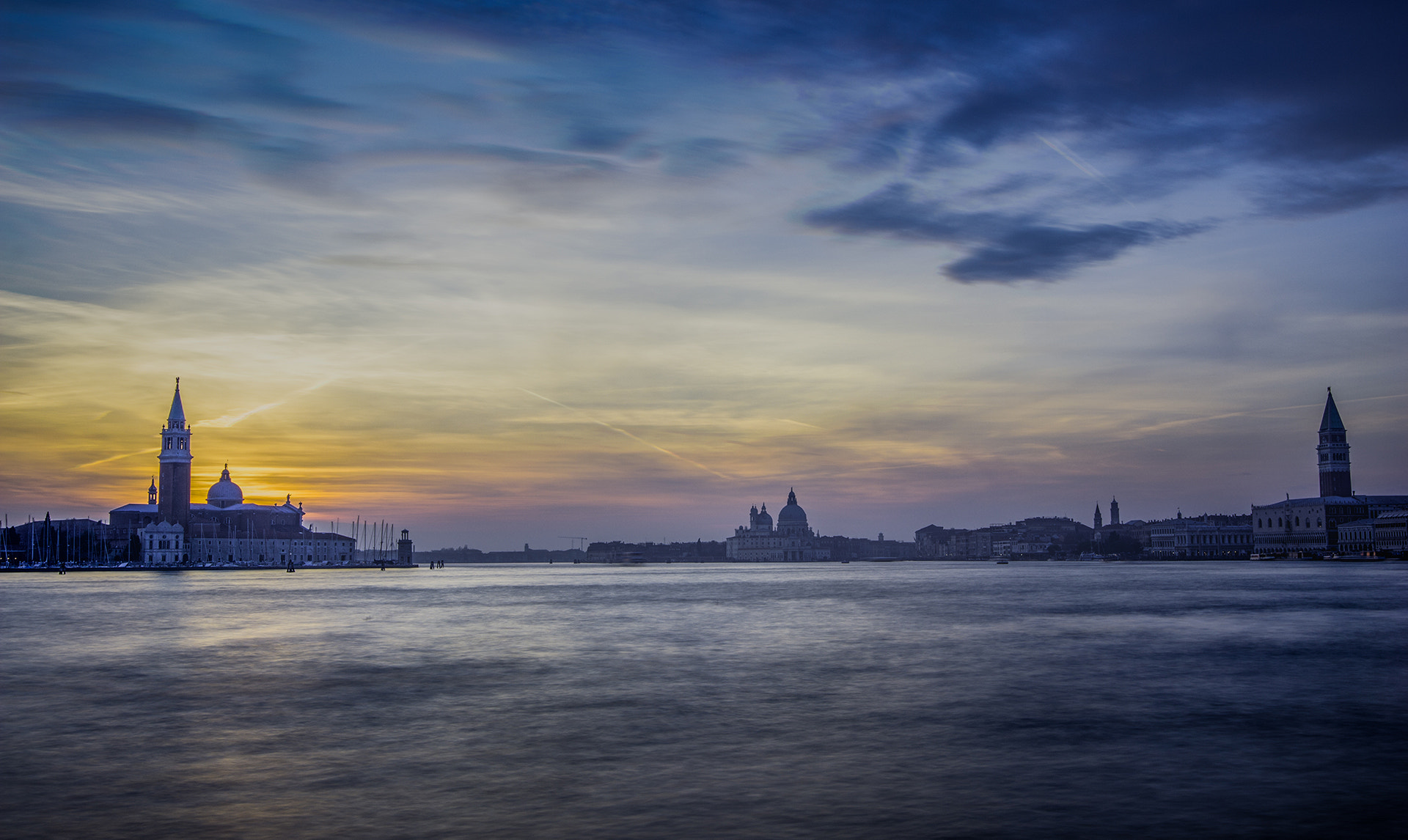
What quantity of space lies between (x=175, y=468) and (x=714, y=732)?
195m

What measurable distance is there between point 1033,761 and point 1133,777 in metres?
1.71

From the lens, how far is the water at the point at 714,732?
1527 centimetres

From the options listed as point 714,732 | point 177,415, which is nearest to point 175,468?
point 177,415

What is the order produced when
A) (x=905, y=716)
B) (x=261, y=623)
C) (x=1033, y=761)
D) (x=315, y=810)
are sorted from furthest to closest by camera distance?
(x=261, y=623) < (x=905, y=716) < (x=1033, y=761) < (x=315, y=810)

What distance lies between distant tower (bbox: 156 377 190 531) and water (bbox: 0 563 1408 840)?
155 m

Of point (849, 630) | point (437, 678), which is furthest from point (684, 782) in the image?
point (849, 630)

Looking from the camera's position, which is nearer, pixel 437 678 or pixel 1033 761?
pixel 1033 761

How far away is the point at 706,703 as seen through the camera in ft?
84.2

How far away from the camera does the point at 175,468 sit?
634ft

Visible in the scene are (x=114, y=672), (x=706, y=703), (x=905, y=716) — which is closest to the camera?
(x=905, y=716)

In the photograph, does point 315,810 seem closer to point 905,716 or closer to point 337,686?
point 905,716

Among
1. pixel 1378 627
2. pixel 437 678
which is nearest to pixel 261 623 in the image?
pixel 437 678

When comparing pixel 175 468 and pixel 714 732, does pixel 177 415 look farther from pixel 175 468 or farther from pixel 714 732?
pixel 714 732

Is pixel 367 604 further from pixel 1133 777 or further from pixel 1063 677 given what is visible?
pixel 1133 777
